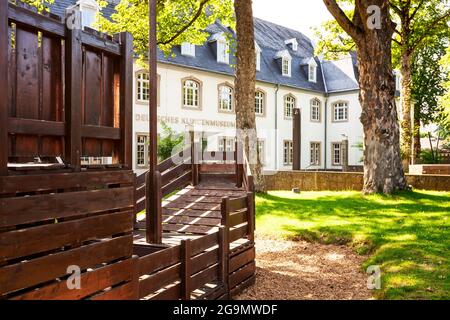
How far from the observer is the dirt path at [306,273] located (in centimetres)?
677

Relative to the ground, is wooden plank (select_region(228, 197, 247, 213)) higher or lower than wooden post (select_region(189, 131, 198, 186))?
lower

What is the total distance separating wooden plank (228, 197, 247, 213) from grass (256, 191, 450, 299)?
7.38 feet

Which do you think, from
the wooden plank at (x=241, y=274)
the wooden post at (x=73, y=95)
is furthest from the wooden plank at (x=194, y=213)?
the wooden post at (x=73, y=95)

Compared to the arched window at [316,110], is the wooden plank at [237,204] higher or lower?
lower

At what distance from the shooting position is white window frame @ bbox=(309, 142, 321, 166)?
36219 mm

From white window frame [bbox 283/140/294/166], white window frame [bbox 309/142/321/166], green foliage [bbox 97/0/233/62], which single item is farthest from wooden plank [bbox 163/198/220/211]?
white window frame [bbox 309/142/321/166]

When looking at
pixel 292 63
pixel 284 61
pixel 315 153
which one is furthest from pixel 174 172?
pixel 315 153

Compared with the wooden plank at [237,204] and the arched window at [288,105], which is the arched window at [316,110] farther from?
the wooden plank at [237,204]

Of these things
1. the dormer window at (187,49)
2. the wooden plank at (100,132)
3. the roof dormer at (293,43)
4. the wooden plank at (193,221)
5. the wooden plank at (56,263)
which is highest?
the roof dormer at (293,43)

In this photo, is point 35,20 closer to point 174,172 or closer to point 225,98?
point 174,172

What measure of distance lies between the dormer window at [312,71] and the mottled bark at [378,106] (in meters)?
22.8

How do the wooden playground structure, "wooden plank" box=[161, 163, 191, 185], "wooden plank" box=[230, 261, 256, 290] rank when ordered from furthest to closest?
"wooden plank" box=[161, 163, 191, 185] → "wooden plank" box=[230, 261, 256, 290] → the wooden playground structure

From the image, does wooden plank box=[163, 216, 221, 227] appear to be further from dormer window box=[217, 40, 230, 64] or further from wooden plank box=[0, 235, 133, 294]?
dormer window box=[217, 40, 230, 64]
